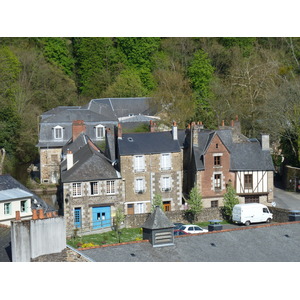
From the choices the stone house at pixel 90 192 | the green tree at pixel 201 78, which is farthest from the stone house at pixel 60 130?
the stone house at pixel 90 192

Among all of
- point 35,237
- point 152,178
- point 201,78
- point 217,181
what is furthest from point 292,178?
point 35,237

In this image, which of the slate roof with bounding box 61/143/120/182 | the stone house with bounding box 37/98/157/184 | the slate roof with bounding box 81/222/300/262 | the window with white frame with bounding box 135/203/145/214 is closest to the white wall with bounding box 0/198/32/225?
the slate roof with bounding box 61/143/120/182

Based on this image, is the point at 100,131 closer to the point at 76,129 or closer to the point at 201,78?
the point at 76,129

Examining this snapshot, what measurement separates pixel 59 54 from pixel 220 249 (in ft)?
175

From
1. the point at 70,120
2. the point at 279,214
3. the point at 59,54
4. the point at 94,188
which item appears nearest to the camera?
the point at 279,214

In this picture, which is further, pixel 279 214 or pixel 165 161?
pixel 165 161


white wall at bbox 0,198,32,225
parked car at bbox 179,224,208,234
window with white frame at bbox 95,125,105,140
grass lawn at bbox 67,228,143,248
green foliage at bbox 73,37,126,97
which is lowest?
grass lawn at bbox 67,228,143,248

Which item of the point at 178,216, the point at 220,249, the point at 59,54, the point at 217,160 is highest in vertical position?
the point at 59,54

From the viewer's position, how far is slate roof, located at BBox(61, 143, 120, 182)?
41938 millimetres

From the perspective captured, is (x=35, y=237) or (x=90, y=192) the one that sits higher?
(x=90, y=192)

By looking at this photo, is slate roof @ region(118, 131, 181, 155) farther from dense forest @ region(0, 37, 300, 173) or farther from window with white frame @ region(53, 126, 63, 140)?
window with white frame @ region(53, 126, 63, 140)

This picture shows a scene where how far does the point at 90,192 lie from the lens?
42.1 metres

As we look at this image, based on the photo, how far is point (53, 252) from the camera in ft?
77.6

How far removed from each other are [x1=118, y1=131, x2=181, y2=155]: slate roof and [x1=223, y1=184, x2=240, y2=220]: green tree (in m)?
3.55
